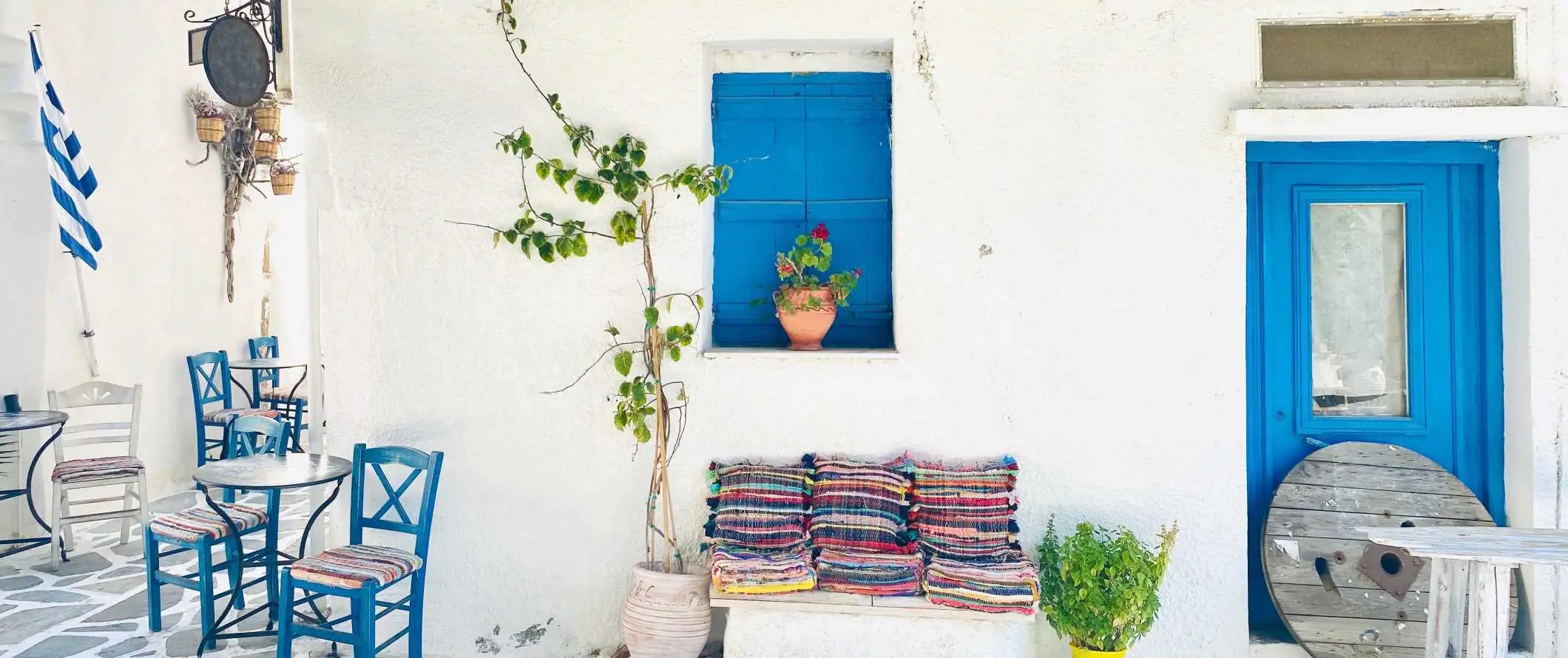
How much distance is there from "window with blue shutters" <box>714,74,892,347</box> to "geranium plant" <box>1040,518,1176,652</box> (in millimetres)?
1269

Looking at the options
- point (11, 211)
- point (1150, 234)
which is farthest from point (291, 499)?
point (1150, 234)

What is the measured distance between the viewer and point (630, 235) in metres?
3.93

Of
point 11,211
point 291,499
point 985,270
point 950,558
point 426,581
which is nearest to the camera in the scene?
point 950,558

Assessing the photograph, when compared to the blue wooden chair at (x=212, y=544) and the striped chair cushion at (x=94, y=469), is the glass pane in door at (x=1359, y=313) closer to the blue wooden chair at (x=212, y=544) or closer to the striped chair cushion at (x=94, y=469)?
the blue wooden chair at (x=212, y=544)

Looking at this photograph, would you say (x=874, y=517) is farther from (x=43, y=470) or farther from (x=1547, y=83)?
(x=43, y=470)

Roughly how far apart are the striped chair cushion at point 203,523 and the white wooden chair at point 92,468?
1.46 meters

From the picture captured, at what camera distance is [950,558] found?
146 inches

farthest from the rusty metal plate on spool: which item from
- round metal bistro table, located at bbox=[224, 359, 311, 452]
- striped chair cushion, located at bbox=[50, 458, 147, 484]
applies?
round metal bistro table, located at bbox=[224, 359, 311, 452]

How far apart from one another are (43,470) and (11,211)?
1651 mm

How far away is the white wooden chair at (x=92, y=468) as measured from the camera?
543 centimetres

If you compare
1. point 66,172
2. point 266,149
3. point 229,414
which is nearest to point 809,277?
point 66,172

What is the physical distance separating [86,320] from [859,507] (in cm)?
571

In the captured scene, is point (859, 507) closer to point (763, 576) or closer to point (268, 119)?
point (763, 576)

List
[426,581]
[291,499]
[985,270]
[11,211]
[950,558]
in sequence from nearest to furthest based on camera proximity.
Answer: [950,558], [985,270], [426,581], [11,211], [291,499]
